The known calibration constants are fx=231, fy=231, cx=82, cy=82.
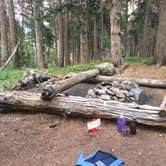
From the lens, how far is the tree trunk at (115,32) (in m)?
8.38

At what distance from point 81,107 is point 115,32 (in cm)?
473

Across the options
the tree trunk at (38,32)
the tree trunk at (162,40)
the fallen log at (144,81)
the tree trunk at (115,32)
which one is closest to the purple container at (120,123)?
the fallen log at (144,81)

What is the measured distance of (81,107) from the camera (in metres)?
4.66

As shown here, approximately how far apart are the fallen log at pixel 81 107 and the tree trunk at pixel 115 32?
14.2 feet

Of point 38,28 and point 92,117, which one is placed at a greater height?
point 38,28

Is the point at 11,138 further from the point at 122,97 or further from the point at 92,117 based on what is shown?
the point at 122,97

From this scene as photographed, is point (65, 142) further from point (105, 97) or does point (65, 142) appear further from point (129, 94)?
point (129, 94)

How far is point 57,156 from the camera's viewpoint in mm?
3506

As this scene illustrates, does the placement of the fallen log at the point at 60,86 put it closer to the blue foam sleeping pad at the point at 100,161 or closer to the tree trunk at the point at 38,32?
the blue foam sleeping pad at the point at 100,161

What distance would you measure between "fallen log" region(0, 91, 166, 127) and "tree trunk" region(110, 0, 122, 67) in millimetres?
4338

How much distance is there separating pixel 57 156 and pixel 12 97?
7.39 feet

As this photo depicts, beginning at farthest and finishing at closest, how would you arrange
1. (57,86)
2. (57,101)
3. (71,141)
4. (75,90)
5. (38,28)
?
(38,28) → (75,90) → (57,86) → (57,101) → (71,141)

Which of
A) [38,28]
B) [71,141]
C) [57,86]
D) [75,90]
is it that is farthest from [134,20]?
[71,141]

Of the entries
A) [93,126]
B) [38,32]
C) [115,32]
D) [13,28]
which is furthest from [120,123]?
[13,28]
